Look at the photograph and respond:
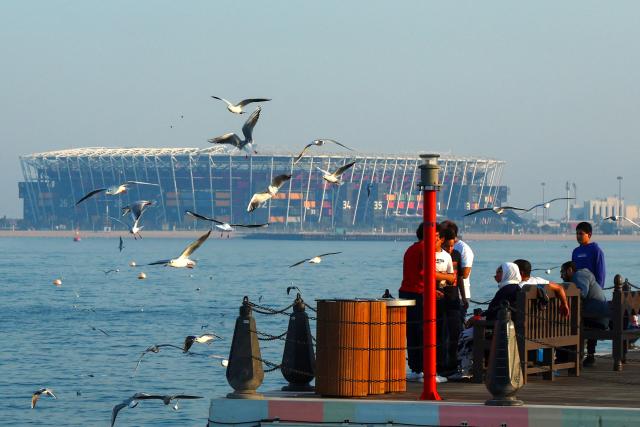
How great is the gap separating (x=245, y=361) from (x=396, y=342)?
1.40 m

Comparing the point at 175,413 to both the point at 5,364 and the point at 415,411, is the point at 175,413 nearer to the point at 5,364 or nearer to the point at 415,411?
the point at 5,364

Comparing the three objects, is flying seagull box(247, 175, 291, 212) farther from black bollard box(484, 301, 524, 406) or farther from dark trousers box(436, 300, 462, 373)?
black bollard box(484, 301, 524, 406)

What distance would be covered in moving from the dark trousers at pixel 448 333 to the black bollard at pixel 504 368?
290 centimetres

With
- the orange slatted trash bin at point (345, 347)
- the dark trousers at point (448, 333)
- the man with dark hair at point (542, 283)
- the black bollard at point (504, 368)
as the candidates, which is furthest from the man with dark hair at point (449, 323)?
the black bollard at point (504, 368)

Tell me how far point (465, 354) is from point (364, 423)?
291 cm

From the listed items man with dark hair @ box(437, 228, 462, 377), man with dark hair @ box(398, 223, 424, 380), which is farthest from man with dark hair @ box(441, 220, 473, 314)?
man with dark hair @ box(398, 223, 424, 380)

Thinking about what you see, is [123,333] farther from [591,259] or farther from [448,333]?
[448,333]

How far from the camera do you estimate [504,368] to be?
10773 millimetres

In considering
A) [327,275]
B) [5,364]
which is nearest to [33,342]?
[5,364]

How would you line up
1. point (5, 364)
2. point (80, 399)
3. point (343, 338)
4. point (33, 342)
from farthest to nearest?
point (33, 342), point (5, 364), point (80, 399), point (343, 338)

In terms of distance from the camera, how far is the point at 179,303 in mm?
65875

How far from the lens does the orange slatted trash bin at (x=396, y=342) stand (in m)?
12.1

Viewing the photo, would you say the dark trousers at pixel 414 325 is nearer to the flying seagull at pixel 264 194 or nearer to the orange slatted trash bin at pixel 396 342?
the orange slatted trash bin at pixel 396 342

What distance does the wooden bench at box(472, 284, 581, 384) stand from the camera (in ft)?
41.8
